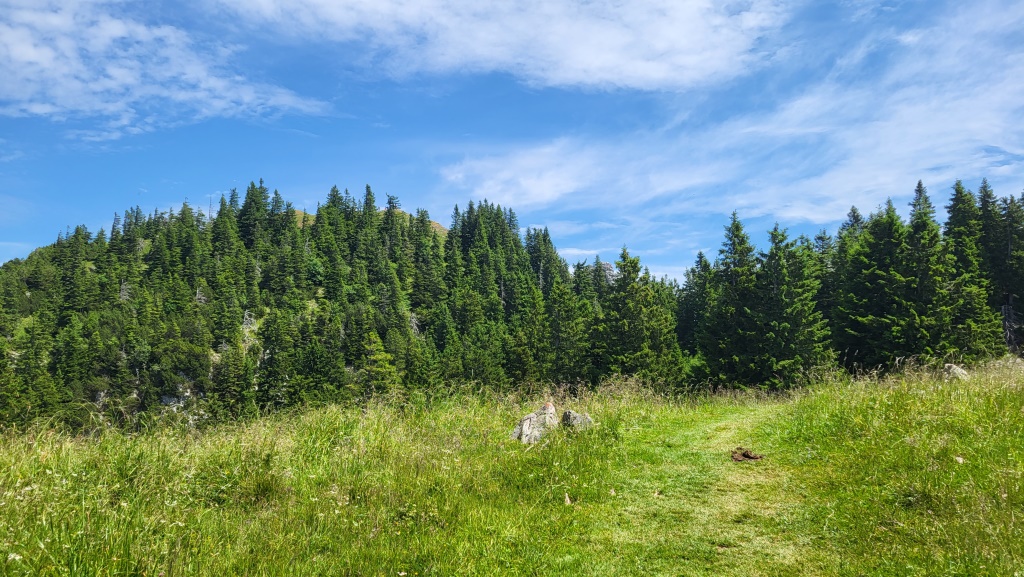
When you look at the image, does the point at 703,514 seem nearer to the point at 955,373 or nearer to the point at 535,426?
the point at 535,426

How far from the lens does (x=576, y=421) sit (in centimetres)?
908

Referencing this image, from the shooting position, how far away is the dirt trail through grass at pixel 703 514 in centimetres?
451

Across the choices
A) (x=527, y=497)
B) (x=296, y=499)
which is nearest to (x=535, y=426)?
(x=527, y=497)

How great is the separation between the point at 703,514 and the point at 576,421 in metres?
3.67

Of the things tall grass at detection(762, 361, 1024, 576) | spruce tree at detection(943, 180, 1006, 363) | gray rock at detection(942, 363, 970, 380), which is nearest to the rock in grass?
tall grass at detection(762, 361, 1024, 576)

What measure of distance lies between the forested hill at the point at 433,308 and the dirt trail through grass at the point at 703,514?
5109 millimetres

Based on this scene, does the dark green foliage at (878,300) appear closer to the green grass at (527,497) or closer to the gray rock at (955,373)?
the gray rock at (955,373)

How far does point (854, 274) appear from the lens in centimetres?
4034

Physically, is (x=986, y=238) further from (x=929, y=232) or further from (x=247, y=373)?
(x=247, y=373)

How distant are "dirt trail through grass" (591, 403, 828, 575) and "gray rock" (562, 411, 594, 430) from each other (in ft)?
2.71

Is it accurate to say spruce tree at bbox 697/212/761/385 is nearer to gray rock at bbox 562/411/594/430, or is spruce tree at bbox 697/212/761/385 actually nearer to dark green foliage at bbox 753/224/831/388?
dark green foliage at bbox 753/224/831/388

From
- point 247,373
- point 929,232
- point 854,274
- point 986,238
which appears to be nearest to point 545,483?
point 929,232

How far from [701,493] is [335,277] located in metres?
142

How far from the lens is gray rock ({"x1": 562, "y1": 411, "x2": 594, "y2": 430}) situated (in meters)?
8.98
